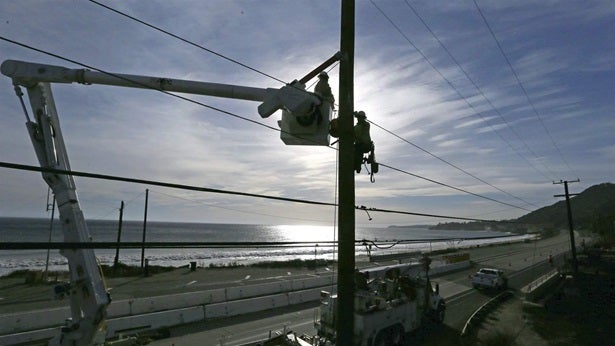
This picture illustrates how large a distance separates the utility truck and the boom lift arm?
7.58m

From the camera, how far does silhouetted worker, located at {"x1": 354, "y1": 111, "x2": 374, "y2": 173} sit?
27.0 feet

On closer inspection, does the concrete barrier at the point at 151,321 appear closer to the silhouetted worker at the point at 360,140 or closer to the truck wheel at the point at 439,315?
the truck wheel at the point at 439,315

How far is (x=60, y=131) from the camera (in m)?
9.10

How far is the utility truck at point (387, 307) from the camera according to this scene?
12828 millimetres

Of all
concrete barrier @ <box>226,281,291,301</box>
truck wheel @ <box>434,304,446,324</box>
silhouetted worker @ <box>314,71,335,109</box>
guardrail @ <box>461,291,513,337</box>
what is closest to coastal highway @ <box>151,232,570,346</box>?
truck wheel @ <box>434,304,446,324</box>

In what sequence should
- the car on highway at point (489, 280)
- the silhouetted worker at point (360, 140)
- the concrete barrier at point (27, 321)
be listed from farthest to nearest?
1. the car on highway at point (489, 280)
2. the concrete barrier at point (27, 321)
3. the silhouetted worker at point (360, 140)

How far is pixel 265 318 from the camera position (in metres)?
18.1

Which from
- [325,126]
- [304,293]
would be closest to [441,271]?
[304,293]

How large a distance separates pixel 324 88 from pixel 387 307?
33.9 feet

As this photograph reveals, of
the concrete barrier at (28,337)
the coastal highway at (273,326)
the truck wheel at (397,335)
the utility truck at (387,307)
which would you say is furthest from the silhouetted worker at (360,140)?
the concrete barrier at (28,337)

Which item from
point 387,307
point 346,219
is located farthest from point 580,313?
point 346,219

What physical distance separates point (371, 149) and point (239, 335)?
11.2 m

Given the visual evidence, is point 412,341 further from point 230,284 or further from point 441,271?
point 441,271

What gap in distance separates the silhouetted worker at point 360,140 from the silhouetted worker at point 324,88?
164 centimetres
